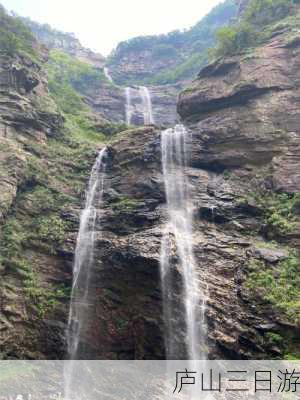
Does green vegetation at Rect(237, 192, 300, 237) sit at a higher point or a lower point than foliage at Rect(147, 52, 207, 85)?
lower

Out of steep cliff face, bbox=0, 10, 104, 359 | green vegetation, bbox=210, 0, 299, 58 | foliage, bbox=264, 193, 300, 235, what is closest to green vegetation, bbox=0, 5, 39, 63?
steep cliff face, bbox=0, 10, 104, 359

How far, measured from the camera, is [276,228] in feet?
57.1

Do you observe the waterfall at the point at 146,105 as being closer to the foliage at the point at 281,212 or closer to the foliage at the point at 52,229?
the foliage at the point at 52,229

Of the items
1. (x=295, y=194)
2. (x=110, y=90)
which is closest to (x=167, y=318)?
(x=295, y=194)

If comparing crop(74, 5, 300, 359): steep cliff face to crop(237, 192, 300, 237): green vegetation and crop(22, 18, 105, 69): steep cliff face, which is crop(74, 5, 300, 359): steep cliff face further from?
crop(22, 18, 105, 69): steep cliff face

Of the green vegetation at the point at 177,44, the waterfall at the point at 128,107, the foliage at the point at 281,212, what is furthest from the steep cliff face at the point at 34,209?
the green vegetation at the point at 177,44

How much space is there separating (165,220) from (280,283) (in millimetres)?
5142

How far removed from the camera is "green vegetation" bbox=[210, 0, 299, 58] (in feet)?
86.9

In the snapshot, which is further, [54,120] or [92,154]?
[54,120]

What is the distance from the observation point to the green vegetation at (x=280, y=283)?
1383cm

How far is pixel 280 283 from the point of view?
1496 cm

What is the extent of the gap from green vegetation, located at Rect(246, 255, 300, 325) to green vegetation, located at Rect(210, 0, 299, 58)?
1532 centimetres

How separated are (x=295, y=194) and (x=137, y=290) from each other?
7841mm

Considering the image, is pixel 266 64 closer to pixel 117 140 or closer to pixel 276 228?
pixel 117 140
